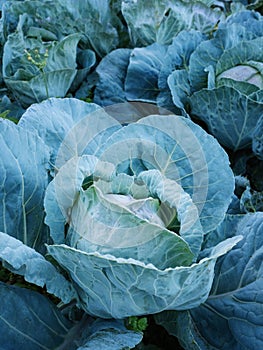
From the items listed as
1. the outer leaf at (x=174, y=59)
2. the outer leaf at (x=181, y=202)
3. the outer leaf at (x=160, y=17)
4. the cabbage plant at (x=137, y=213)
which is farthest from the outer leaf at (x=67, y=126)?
the outer leaf at (x=160, y=17)

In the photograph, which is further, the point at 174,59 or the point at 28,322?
the point at 174,59

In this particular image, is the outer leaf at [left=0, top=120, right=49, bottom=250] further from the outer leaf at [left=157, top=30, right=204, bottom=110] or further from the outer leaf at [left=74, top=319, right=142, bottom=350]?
the outer leaf at [left=157, top=30, right=204, bottom=110]

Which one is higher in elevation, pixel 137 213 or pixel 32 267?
pixel 137 213

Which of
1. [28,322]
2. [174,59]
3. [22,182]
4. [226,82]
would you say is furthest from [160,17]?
[28,322]

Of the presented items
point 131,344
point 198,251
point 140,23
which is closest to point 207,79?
point 140,23

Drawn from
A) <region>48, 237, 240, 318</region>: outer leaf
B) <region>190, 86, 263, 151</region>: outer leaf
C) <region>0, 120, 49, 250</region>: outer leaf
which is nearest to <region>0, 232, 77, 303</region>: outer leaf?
<region>48, 237, 240, 318</region>: outer leaf

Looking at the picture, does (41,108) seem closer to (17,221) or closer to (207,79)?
(17,221)

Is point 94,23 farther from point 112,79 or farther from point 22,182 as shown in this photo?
point 22,182

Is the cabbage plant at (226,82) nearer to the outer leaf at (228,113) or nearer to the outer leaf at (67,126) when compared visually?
the outer leaf at (228,113)
